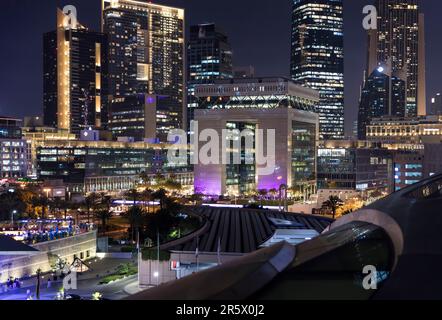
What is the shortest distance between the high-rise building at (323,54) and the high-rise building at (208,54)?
2919 centimetres

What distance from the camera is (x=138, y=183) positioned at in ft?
320

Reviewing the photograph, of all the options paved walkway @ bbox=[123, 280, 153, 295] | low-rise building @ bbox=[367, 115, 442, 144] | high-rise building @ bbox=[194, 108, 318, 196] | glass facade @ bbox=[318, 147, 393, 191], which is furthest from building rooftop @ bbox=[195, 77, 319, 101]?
low-rise building @ bbox=[367, 115, 442, 144]

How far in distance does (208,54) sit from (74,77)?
42421 millimetres

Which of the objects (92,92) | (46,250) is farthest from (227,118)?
(92,92)

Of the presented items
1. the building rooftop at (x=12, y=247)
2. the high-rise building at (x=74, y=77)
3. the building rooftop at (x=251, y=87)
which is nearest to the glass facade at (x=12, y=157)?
the building rooftop at (x=251, y=87)

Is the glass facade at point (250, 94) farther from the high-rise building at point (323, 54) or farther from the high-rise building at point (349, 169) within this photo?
the high-rise building at point (323, 54)

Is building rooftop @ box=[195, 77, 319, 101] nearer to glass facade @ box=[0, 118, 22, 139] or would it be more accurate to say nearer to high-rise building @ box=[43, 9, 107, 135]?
glass facade @ box=[0, 118, 22, 139]

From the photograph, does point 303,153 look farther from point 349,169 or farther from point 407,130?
point 407,130

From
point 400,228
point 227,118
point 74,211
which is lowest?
point 74,211

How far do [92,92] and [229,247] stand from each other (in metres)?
159

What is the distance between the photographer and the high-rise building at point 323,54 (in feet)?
627

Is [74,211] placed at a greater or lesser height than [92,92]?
lesser
